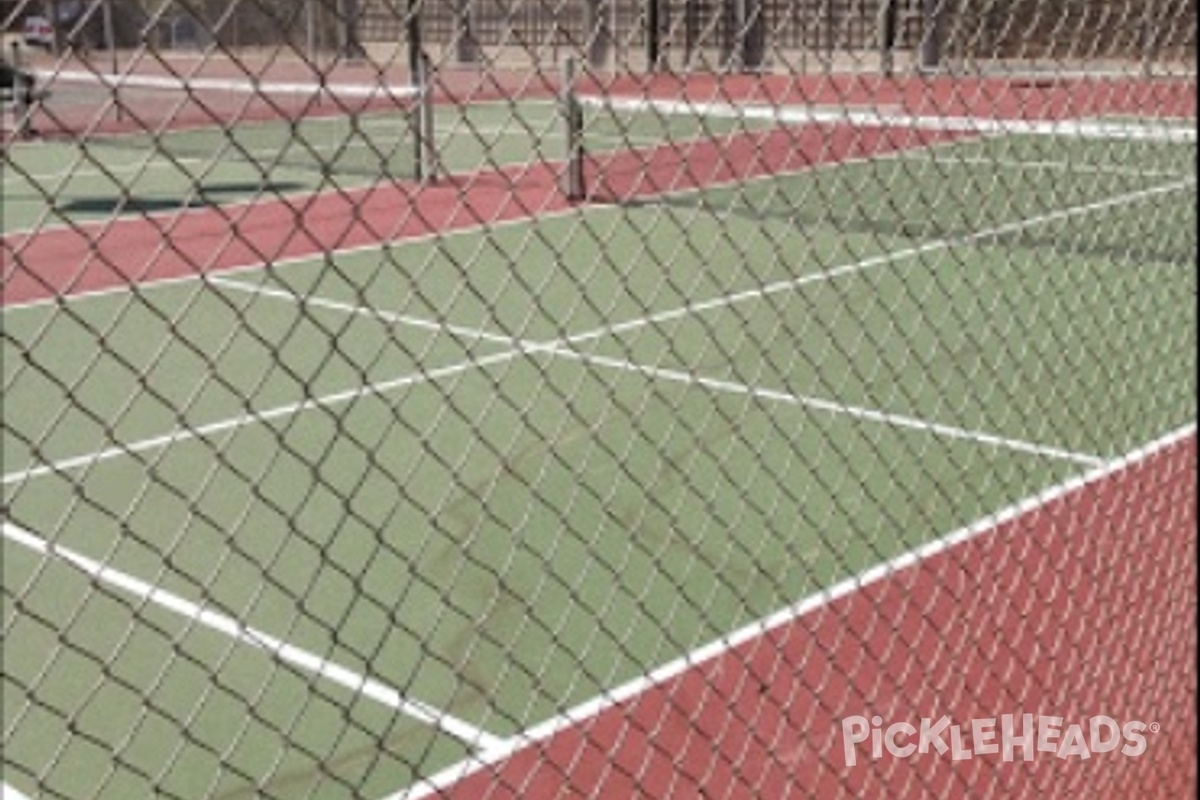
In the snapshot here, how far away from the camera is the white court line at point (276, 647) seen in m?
4.95

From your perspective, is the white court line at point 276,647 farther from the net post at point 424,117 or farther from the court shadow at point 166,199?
the court shadow at point 166,199

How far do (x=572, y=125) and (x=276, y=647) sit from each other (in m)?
2.80

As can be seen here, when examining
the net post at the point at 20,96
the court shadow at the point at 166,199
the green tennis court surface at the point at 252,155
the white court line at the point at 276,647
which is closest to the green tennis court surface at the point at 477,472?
the white court line at the point at 276,647

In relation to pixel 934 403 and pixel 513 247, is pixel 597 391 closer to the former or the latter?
pixel 934 403

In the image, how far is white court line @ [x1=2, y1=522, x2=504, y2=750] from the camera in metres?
4.95

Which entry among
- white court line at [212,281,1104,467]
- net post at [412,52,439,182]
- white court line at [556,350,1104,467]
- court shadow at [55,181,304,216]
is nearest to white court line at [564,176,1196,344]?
white court line at [212,281,1104,467]

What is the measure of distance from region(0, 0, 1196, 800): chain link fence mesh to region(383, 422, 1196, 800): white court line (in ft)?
0.07

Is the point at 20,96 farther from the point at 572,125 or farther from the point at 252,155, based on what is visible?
the point at 252,155

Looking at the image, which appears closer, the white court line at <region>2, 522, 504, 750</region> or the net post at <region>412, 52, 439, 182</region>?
the white court line at <region>2, 522, 504, 750</region>

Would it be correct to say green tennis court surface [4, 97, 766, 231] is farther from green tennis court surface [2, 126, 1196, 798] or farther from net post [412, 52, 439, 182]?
green tennis court surface [2, 126, 1196, 798]

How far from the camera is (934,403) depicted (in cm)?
864

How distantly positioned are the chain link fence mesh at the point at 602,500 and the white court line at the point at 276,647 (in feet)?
0.06

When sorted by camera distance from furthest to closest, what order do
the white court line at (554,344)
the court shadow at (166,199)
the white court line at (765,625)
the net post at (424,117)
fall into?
the court shadow at (166,199)
the white court line at (554,344)
the net post at (424,117)
the white court line at (765,625)

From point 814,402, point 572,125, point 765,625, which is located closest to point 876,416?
point 814,402
